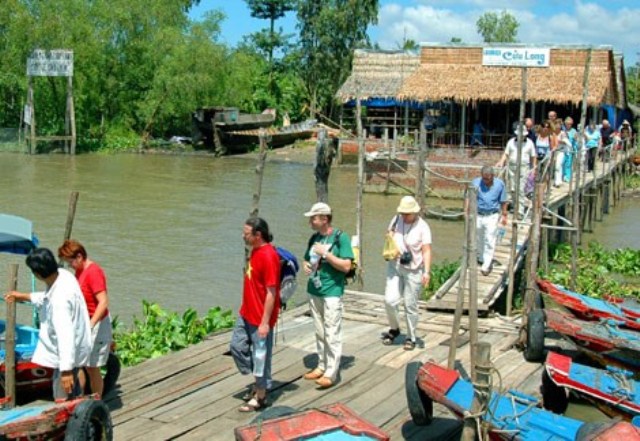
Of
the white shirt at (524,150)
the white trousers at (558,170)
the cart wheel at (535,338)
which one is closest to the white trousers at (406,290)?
the cart wheel at (535,338)

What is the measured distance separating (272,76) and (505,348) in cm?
4206

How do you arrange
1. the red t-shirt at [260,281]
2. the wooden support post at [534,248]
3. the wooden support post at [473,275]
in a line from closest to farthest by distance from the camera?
the red t-shirt at [260,281], the wooden support post at [473,275], the wooden support post at [534,248]

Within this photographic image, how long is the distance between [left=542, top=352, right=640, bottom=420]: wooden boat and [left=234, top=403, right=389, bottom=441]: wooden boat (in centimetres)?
215

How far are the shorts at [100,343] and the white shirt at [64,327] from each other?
24 cm

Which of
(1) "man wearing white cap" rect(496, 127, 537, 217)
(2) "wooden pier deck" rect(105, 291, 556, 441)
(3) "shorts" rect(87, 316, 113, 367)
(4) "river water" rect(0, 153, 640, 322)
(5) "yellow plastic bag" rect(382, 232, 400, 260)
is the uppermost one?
(1) "man wearing white cap" rect(496, 127, 537, 217)

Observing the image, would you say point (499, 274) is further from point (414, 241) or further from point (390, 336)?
point (414, 241)

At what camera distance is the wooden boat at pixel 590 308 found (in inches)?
336

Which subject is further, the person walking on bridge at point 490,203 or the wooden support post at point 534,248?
the person walking on bridge at point 490,203

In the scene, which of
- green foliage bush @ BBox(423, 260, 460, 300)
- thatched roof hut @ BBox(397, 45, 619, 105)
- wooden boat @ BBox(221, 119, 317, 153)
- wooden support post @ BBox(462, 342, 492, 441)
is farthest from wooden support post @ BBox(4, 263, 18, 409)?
wooden boat @ BBox(221, 119, 317, 153)

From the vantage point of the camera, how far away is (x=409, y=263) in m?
7.96

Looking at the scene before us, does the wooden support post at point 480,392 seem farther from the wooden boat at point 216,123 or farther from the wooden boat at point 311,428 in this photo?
the wooden boat at point 216,123

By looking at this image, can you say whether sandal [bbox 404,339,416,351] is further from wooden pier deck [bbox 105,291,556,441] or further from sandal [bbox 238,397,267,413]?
sandal [bbox 238,397,267,413]

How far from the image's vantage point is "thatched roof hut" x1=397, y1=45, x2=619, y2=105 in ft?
87.7

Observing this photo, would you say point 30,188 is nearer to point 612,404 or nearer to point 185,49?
point 185,49
